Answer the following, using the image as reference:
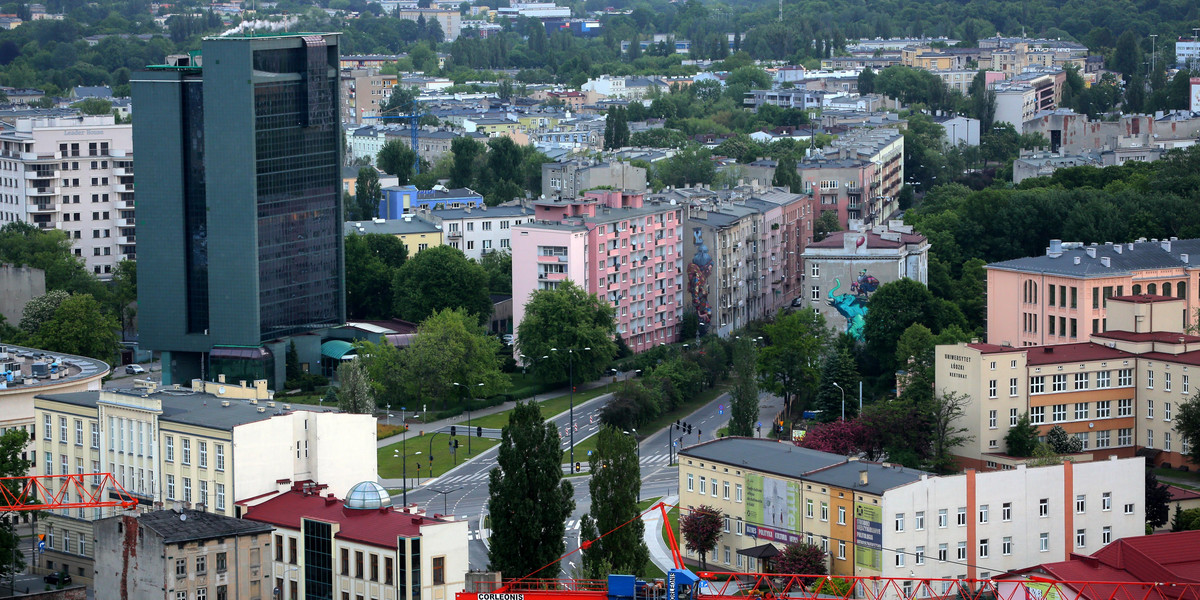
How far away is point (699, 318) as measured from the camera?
→ 118438mm

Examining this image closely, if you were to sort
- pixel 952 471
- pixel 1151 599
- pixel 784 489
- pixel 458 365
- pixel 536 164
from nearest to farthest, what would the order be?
1. pixel 1151 599
2. pixel 784 489
3. pixel 952 471
4. pixel 458 365
5. pixel 536 164

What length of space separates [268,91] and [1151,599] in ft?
189

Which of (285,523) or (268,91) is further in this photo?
(268,91)

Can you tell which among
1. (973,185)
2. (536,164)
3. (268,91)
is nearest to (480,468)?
(268,91)

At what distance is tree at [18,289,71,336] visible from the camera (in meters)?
111

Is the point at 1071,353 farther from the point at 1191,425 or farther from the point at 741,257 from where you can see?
the point at 741,257

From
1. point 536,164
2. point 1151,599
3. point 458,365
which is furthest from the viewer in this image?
point 536,164

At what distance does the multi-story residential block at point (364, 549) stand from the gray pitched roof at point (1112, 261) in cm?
4142

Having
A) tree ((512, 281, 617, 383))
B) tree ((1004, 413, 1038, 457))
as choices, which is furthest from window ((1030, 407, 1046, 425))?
tree ((512, 281, 617, 383))

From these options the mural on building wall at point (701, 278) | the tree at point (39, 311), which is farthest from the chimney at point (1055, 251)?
the tree at point (39, 311)

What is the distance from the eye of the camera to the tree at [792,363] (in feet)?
315

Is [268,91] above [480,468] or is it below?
above

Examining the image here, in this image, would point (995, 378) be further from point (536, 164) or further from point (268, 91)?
point (536, 164)

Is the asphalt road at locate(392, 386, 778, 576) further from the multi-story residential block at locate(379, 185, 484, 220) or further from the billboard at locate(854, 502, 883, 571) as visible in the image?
the multi-story residential block at locate(379, 185, 484, 220)
